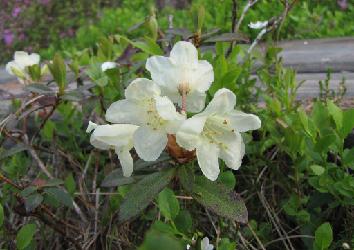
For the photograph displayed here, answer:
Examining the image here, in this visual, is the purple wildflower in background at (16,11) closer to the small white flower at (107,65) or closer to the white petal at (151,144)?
the small white flower at (107,65)

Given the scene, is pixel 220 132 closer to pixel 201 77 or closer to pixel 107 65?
pixel 201 77

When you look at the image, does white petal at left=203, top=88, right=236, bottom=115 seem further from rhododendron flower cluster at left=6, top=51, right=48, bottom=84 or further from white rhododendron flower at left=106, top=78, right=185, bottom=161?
rhododendron flower cluster at left=6, top=51, right=48, bottom=84

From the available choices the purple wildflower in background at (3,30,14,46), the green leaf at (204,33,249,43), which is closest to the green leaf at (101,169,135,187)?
the green leaf at (204,33,249,43)

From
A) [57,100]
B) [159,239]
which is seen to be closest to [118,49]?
[57,100]

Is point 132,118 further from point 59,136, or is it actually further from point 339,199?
point 59,136

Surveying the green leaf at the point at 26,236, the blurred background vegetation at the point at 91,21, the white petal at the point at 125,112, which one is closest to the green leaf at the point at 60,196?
the green leaf at the point at 26,236
